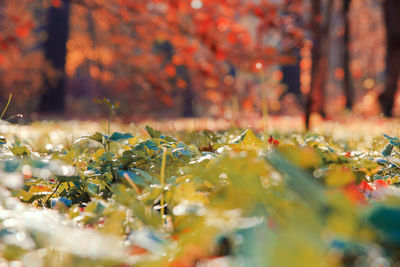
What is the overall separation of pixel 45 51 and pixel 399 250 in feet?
42.5

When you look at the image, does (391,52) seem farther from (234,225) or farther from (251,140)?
(234,225)

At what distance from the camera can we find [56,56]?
11938 millimetres

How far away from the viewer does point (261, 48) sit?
7070mm

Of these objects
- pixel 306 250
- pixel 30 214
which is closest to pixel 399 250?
pixel 306 250

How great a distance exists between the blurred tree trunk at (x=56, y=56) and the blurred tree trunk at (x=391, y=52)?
1026cm

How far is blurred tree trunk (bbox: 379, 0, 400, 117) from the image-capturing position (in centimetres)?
1019

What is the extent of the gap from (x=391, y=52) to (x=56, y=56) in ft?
34.9

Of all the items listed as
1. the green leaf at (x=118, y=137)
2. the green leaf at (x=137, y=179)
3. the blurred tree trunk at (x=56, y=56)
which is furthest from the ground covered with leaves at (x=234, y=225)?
the blurred tree trunk at (x=56, y=56)

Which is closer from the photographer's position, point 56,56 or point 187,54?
point 187,54

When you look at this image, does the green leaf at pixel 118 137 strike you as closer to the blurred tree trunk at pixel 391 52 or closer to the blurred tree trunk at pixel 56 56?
the blurred tree trunk at pixel 391 52

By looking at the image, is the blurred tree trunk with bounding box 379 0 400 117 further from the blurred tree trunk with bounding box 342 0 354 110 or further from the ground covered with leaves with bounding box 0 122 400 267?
the ground covered with leaves with bounding box 0 122 400 267

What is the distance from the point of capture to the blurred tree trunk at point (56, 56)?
468 inches

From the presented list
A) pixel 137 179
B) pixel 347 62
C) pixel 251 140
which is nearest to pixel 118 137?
pixel 137 179

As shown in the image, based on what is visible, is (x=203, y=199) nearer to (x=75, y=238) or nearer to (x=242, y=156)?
(x=242, y=156)
